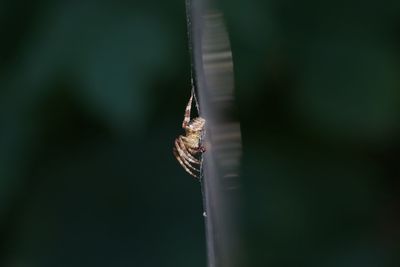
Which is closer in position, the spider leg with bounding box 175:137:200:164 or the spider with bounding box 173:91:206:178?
the spider with bounding box 173:91:206:178

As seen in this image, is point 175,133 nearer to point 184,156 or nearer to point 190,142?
point 184,156

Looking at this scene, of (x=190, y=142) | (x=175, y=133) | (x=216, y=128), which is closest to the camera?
(x=216, y=128)

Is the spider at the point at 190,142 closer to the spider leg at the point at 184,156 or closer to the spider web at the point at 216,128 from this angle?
the spider leg at the point at 184,156

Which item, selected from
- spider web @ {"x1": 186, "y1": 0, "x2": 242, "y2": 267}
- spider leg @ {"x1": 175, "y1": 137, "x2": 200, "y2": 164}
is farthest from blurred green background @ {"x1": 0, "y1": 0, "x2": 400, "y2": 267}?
spider web @ {"x1": 186, "y1": 0, "x2": 242, "y2": 267}

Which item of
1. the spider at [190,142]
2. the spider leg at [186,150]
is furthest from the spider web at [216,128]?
the spider leg at [186,150]

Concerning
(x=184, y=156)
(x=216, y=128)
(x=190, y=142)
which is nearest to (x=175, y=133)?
(x=184, y=156)

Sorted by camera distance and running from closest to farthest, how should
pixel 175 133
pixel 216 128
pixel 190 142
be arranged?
1. pixel 216 128
2. pixel 190 142
3. pixel 175 133

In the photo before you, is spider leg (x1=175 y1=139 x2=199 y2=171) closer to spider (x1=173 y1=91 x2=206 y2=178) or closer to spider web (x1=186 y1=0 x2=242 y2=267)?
spider (x1=173 y1=91 x2=206 y2=178)
